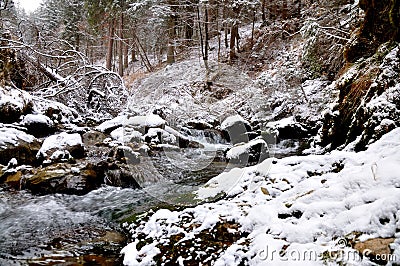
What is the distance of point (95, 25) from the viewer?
1902 centimetres

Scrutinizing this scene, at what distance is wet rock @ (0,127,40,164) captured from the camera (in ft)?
21.7

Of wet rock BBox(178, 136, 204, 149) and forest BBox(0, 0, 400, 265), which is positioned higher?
forest BBox(0, 0, 400, 265)

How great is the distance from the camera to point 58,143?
7141 millimetres

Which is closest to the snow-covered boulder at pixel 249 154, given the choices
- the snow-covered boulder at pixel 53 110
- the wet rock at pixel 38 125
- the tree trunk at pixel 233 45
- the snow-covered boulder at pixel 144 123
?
the snow-covered boulder at pixel 144 123

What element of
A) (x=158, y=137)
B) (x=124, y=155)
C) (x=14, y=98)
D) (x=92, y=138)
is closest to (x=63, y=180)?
(x=124, y=155)

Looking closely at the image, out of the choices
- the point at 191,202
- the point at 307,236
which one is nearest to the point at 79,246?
the point at 191,202

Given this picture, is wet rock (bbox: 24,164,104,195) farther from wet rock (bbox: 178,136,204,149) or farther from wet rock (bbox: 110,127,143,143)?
wet rock (bbox: 178,136,204,149)

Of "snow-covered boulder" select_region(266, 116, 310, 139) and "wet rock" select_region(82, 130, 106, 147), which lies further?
"snow-covered boulder" select_region(266, 116, 310, 139)

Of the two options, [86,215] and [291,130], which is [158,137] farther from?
[291,130]

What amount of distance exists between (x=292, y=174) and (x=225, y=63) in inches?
498

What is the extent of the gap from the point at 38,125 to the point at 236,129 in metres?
7.08

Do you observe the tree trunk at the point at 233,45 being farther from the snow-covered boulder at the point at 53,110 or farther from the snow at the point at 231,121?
the snow-covered boulder at the point at 53,110

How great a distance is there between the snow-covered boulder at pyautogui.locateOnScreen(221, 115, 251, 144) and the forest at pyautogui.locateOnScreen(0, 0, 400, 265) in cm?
5

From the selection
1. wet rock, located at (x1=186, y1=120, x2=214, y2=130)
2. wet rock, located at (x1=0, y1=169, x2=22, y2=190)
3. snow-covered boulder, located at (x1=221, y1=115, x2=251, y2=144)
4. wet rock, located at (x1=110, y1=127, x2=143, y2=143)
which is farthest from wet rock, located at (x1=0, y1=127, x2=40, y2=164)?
snow-covered boulder, located at (x1=221, y1=115, x2=251, y2=144)
